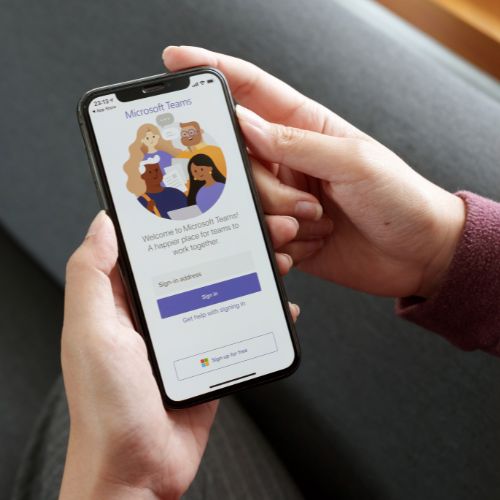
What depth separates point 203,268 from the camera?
2.02ft

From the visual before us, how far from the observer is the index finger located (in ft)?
2.15

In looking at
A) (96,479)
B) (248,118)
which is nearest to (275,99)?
(248,118)

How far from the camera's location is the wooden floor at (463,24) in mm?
796

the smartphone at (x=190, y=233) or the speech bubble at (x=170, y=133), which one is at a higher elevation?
the speech bubble at (x=170, y=133)

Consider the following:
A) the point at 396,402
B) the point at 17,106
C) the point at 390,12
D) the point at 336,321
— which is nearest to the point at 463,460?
the point at 396,402

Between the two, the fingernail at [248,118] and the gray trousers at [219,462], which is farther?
the gray trousers at [219,462]

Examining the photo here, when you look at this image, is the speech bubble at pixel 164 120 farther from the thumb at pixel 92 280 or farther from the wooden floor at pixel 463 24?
the wooden floor at pixel 463 24

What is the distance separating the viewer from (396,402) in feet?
2.43

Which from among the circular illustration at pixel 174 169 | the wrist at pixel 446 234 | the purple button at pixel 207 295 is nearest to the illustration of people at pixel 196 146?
the circular illustration at pixel 174 169

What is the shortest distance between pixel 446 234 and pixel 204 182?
262 millimetres

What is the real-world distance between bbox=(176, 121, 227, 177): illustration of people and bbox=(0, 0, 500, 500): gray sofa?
20 cm

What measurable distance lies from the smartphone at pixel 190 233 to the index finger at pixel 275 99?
0.12 ft

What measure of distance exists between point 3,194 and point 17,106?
16cm

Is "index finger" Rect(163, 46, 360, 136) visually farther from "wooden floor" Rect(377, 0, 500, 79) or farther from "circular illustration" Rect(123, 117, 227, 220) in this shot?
"wooden floor" Rect(377, 0, 500, 79)
